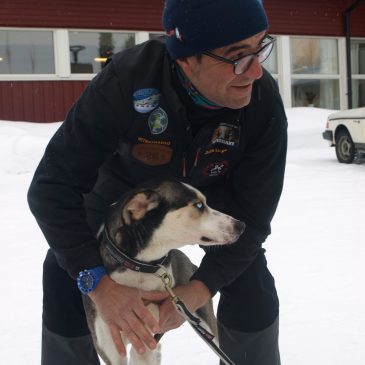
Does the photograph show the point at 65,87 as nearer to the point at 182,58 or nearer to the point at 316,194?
the point at 316,194

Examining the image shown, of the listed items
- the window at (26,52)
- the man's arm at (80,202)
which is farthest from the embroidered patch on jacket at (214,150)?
the window at (26,52)

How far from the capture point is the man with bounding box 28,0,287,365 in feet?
6.34

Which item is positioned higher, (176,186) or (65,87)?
(65,87)

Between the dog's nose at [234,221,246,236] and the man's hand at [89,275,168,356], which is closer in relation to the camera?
the man's hand at [89,275,168,356]

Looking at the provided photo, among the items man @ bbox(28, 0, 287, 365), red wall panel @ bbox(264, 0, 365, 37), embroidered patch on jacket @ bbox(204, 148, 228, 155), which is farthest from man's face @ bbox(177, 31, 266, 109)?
red wall panel @ bbox(264, 0, 365, 37)

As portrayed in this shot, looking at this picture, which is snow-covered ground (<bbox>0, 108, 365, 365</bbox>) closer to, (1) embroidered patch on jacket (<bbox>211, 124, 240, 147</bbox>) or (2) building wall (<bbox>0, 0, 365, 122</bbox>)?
(1) embroidered patch on jacket (<bbox>211, 124, 240, 147</bbox>)

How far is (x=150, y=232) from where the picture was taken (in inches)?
86.4

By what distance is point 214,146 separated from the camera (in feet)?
7.22

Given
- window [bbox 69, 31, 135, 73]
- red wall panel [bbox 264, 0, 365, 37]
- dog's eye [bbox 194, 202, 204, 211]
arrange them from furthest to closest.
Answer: red wall panel [bbox 264, 0, 365, 37] < window [bbox 69, 31, 135, 73] < dog's eye [bbox 194, 202, 204, 211]

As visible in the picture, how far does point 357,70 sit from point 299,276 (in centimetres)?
1388

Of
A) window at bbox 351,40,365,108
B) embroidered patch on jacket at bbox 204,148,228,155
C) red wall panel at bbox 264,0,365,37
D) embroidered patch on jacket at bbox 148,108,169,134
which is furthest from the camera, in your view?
window at bbox 351,40,365,108

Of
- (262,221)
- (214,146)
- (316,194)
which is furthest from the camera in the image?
(316,194)

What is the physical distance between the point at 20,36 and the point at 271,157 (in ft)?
37.8

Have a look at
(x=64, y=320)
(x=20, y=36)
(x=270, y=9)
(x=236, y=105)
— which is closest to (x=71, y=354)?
(x=64, y=320)
